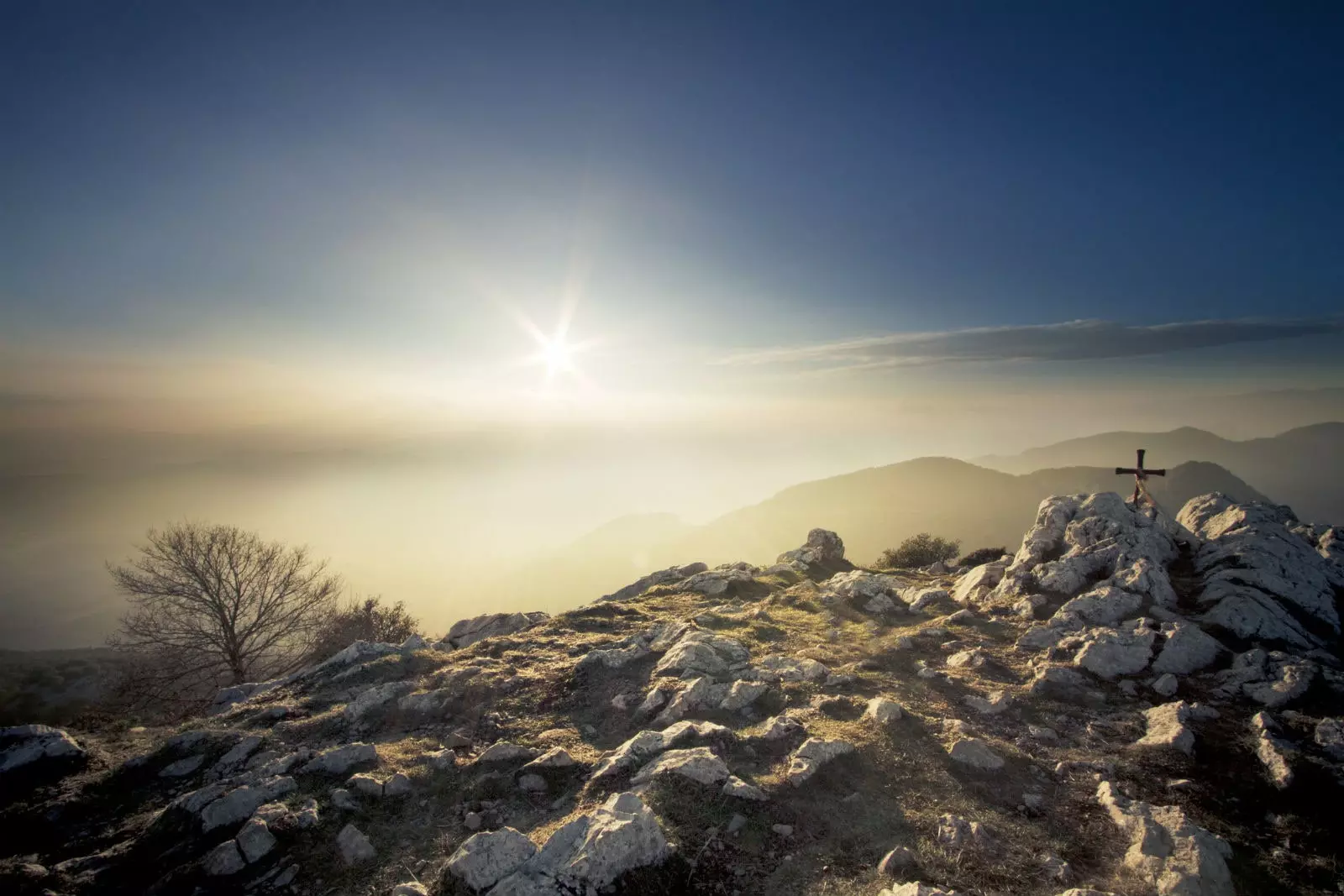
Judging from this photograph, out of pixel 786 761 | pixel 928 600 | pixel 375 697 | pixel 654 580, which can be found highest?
pixel 375 697

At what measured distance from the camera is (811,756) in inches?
483

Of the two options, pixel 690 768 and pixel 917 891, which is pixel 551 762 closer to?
pixel 690 768

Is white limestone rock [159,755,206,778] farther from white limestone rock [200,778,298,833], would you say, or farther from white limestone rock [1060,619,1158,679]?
white limestone rock [1060,619,1158,679]

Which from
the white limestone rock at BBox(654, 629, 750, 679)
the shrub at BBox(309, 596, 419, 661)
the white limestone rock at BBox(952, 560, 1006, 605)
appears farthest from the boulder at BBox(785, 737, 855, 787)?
the shrub at BBox(309, 596, 419, 661)

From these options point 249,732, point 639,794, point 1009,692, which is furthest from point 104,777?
point 1009,692

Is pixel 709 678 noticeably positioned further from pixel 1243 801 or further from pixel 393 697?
pixel 1243 801

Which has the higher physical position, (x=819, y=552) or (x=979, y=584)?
(x=979, y=584)

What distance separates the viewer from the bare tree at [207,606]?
2727 centimetres

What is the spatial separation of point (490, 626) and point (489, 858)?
18339 millimetres

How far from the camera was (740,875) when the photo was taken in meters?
9.12

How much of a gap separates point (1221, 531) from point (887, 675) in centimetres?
1919

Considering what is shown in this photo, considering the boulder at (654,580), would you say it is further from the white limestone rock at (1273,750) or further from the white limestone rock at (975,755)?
the white limestone rock at (1273,750)

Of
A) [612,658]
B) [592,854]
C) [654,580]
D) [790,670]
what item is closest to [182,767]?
[612,658]

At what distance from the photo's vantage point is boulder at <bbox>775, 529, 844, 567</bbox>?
34.9 meters
